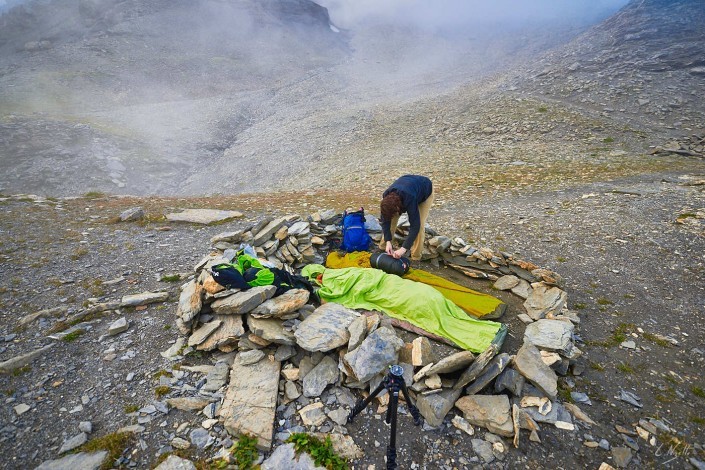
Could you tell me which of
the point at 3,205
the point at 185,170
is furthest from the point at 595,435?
the point at 185,170

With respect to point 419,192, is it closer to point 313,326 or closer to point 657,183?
point 313,326

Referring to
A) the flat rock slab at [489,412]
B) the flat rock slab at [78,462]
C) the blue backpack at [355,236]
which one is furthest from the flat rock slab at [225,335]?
the blue backpack at [355,236]

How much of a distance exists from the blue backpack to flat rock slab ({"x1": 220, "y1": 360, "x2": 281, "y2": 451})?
409cm

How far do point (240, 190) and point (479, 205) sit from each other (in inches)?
602

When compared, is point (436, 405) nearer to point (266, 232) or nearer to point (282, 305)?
point (282, 305)

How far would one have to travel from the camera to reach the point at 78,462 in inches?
144

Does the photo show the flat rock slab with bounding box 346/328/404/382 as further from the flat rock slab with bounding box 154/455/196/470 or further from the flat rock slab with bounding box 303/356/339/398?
the flat rock slab with bounding box 154/455/196/470

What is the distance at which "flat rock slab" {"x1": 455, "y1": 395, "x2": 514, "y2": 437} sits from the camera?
13.5ft

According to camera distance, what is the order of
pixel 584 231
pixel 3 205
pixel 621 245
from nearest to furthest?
pixel 621 245, pixel 584 231, pixel 3 205

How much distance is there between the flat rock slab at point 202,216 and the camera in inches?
448

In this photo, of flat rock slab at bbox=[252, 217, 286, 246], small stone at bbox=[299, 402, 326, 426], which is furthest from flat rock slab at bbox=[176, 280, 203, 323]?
small stone at bbox=[299, 402, 326, 426]

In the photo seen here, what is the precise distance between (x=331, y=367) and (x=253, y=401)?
1179mm

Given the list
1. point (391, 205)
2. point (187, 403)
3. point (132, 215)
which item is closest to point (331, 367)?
point (187, 403)

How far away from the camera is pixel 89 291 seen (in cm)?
686
